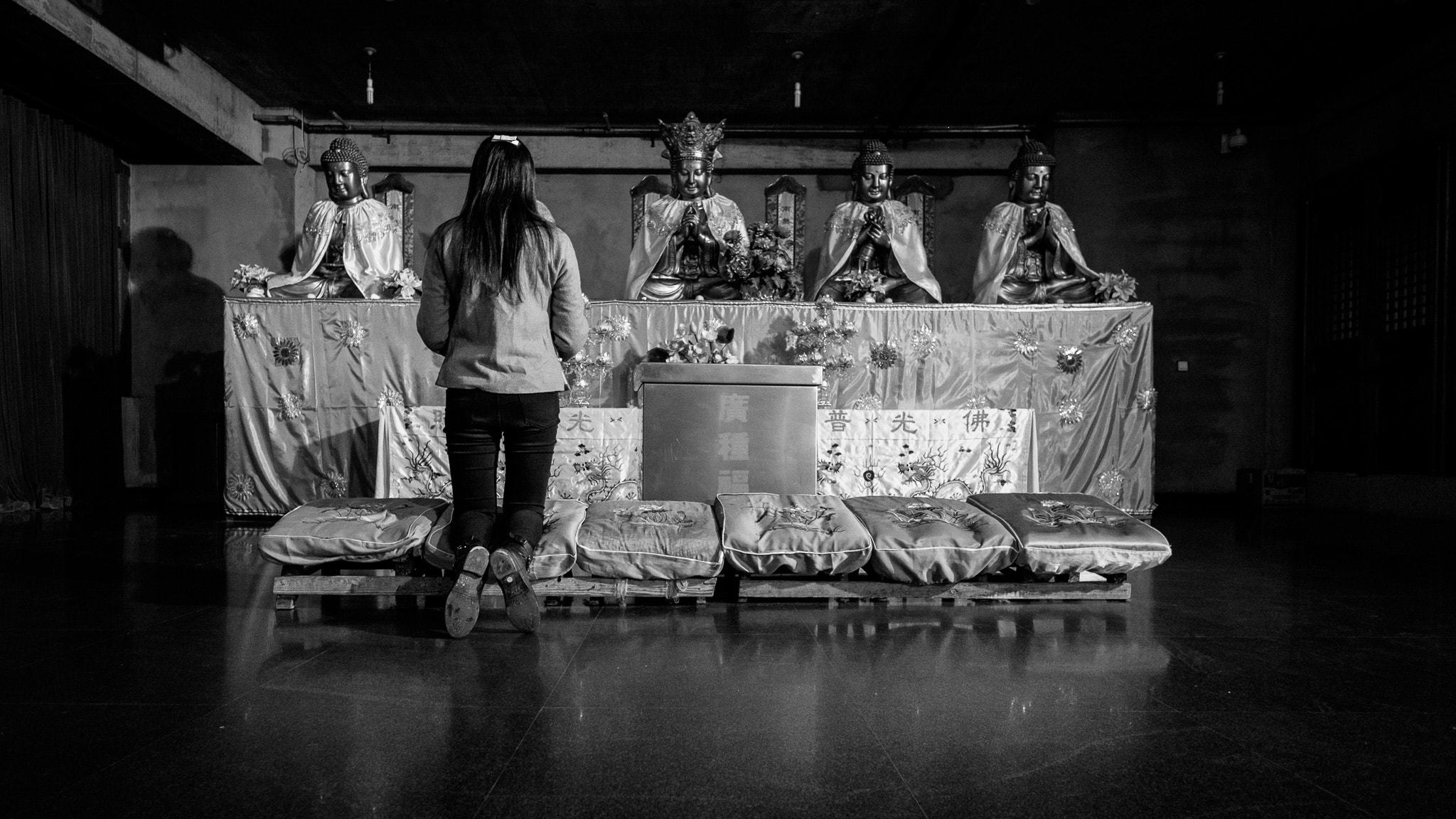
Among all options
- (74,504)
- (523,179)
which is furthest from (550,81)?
(523,179)

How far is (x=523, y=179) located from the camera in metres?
2.41

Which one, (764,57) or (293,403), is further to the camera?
(764,57)

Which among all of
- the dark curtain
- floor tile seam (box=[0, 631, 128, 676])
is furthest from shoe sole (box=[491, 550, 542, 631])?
the dark curtain

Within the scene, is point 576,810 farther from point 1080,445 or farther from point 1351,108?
point 1351,108

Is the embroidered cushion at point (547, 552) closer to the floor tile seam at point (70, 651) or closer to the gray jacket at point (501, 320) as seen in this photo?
the gray jacket at point (501, 320)

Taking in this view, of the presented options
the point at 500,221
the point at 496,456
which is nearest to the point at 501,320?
the point at 500,221

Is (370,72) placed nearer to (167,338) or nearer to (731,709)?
(167,338)

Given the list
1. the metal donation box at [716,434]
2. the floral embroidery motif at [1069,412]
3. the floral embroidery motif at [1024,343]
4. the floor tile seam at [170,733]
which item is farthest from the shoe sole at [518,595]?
the floral embroidery motif at [1069,412]

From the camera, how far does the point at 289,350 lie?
5461 mm

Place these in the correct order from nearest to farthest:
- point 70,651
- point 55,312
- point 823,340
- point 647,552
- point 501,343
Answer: point 70,651 → point 501,343 → point 647,552 → point 823,340 → point 55,312

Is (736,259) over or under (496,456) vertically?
over

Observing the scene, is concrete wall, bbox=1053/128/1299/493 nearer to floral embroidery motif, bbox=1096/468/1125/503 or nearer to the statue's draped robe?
the statue's draped robe

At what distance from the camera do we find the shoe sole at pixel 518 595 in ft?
7.41

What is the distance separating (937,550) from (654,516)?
2.98 feet
